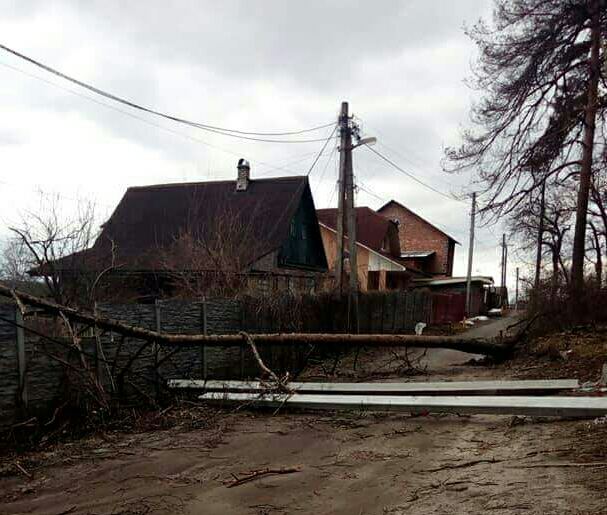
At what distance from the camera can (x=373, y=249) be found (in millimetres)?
33406

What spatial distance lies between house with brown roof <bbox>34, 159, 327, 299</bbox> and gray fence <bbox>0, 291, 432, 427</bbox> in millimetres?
3448

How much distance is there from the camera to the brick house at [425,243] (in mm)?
45844

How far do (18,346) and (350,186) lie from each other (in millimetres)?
10927

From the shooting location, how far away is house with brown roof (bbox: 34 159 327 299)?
15.2 meters

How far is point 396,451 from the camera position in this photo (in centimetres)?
496

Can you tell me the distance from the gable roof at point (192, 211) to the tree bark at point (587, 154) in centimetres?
1074

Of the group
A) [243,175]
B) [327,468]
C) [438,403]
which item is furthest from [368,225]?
[327,468]

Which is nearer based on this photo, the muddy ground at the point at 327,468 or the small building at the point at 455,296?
the muddy ground at the point at 327,468

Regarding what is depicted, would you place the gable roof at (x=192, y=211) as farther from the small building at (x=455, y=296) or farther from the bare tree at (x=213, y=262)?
the small building at (x=455, y=296)

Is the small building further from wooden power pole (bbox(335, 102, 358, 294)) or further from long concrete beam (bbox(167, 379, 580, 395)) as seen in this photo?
long concrete beam (bbox(167, 379, 580, 395))

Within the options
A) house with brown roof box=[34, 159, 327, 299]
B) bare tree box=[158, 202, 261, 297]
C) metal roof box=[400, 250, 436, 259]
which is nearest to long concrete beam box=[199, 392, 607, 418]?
bare tree box=[158, 202, 261, 297]

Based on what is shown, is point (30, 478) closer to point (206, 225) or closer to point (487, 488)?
point (487, 488)

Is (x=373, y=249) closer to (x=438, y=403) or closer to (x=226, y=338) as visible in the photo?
(x=226, y=338)

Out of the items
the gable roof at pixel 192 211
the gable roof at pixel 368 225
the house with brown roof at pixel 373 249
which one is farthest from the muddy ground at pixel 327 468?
the gable roof at pixel 368 225
